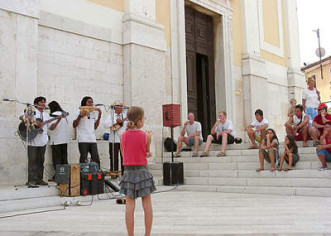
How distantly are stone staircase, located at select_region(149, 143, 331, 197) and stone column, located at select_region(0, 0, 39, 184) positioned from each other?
3.16 metres

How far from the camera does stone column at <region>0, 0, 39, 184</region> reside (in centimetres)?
768

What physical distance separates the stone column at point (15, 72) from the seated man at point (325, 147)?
570 cm

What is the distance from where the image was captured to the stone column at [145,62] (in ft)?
34.8

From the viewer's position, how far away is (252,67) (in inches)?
595

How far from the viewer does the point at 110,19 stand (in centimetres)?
1052

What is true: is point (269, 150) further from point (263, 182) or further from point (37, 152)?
point (37, 152)

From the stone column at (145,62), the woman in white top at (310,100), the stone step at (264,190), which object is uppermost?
the stone column at (145,62)

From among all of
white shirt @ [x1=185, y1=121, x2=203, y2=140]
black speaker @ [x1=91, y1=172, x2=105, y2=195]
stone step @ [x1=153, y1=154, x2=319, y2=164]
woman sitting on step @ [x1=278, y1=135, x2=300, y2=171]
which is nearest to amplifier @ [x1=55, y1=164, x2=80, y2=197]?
black speaker @ [x1=91, y1=172, x2=105, y2=195]

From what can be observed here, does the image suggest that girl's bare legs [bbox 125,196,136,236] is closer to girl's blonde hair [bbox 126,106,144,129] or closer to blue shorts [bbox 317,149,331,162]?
girl's blonde hair [bbox 126,106,144,129]

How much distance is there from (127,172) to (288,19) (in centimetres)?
1595

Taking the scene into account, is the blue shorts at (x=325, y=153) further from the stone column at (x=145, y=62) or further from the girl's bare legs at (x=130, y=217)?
the girl's bare legs at (x=130, y=217)

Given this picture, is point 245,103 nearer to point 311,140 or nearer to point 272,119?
point 272,119

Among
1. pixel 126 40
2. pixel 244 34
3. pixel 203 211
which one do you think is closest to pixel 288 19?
pixel 244 34

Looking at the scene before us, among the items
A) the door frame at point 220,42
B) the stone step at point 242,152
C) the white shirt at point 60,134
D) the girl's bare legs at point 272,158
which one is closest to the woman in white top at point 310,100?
the stone step at point 242,152
